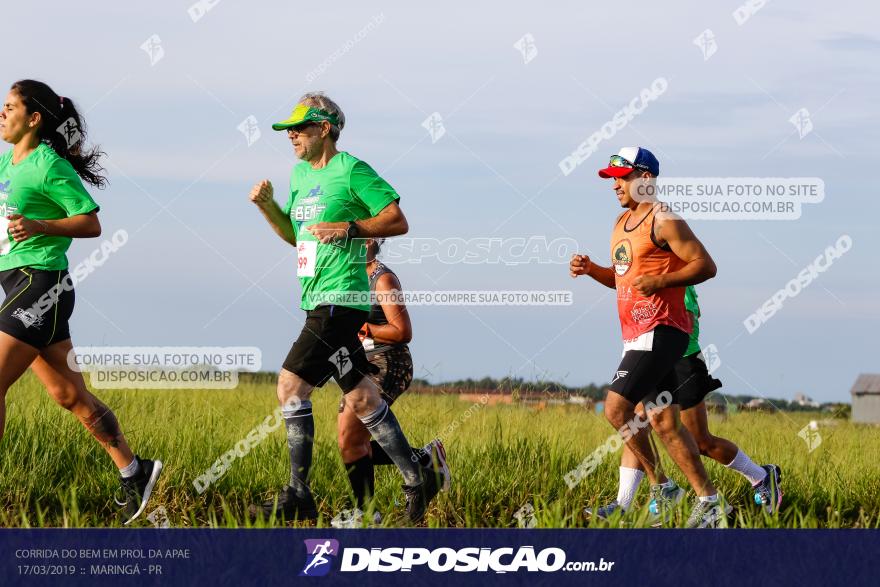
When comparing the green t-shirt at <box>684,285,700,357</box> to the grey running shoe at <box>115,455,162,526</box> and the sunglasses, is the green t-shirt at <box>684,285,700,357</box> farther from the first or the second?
the grey running shoe at <box>115,455,162,526</box>

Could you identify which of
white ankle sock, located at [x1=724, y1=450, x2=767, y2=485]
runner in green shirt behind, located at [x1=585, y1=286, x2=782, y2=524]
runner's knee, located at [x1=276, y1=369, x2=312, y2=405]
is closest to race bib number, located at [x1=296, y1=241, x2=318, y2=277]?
runner's knee, located at [x1=276, y1=369, x2=312, y2=405]

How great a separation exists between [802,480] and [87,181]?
5069 mm

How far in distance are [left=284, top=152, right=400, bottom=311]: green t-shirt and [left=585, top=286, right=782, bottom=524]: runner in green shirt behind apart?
1942mm

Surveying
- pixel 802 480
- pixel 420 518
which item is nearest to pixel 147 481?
pixel 420 518

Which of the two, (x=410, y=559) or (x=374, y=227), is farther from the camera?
(x=374, y=227)

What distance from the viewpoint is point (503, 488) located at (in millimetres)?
7340

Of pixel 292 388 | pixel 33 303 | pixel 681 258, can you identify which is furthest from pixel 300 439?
pixel 681 258

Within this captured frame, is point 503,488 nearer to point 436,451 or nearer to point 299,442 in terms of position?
point 436,451

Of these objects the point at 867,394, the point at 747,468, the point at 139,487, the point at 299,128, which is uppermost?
the point at 867,394

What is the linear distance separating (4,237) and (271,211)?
150cm

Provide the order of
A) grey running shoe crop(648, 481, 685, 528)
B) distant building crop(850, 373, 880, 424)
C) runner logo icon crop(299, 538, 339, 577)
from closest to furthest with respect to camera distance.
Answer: runner logo icon crop(299, 538, 339, 577)
grey running shoe crop(648, 481, 685, 528)
distant building crop(850, 373, 880, 424)

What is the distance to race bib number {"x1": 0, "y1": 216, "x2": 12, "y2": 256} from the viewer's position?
651cm

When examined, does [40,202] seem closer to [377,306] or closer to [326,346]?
[326,346]

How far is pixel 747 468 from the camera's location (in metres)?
7.53
